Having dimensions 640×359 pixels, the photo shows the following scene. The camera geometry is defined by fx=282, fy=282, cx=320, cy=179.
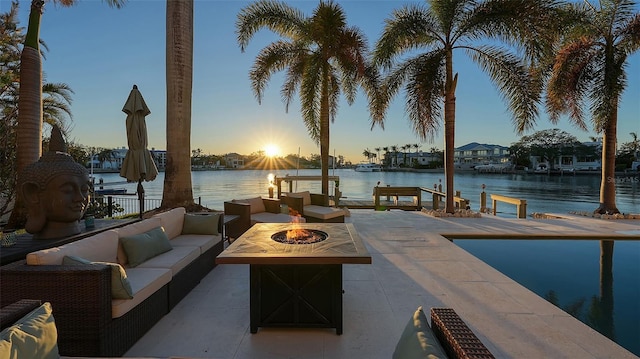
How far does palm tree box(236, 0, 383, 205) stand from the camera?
743 cm

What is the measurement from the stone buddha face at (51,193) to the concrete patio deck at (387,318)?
159 cm

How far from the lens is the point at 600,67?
7.08 m

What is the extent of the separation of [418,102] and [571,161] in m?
64.9

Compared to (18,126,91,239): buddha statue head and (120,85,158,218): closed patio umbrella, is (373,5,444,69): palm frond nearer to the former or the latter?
(120,85,158,218): closed patio umbrella

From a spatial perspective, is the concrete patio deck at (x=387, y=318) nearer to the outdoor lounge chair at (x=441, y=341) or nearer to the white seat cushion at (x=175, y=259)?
the white seat cushion at (x=175, y=259)

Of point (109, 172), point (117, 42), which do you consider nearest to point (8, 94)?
point (117, 42)

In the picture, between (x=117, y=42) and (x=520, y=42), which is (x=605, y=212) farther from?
(x=117, y=42)

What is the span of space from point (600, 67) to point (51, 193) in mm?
11073

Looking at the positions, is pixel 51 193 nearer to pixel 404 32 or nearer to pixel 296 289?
pixel 296 289

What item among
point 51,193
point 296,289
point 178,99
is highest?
point 178,99

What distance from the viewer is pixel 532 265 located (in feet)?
13.7

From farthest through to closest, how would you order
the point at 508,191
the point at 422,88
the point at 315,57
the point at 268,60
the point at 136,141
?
1. the point at 508,191
2. the point at 268,60
3. the point at 315,57
4. the point at 422,88
5. the point at 136,141

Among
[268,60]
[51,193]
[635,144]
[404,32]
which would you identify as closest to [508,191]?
[404,32]

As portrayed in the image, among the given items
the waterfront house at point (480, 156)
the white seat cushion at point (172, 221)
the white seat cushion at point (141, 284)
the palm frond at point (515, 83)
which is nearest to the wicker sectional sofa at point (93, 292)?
the white seat cushion at point (141, 284)
